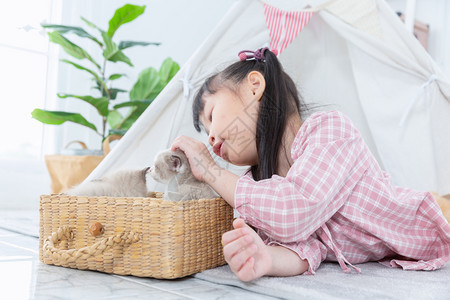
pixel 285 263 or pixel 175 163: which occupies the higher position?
pixel 175 163

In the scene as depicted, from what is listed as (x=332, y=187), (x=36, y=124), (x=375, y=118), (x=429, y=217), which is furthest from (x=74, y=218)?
(x=36, y=124)

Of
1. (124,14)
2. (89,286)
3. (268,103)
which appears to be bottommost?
(89,286)

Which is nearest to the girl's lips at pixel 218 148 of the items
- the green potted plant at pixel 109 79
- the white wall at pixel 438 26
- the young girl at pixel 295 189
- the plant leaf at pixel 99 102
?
the young girl at pixel 295 189

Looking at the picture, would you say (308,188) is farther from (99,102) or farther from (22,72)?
(22,72)

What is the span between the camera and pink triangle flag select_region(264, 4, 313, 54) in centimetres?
153

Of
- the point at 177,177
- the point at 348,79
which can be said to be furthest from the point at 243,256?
the point at 348,79

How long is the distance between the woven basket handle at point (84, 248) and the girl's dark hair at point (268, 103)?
0.35m

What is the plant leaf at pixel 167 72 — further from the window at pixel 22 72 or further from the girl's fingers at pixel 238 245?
the girl's fingers at pixel 238 245

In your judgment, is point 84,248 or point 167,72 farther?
point 167,72

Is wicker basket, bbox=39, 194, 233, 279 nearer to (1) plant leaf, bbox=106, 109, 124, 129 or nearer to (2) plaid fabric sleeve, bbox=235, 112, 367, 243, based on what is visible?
(2) plaid fabric sleeve, bbox=235, 112, 367, 243

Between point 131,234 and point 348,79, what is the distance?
1.19m

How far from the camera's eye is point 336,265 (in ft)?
3.40

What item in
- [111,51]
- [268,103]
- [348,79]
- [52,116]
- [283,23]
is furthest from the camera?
[111,51]

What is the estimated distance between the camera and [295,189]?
87 cm
